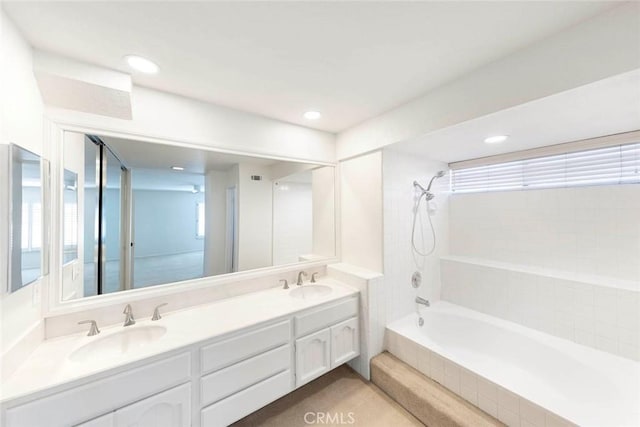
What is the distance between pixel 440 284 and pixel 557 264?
1.12 metres

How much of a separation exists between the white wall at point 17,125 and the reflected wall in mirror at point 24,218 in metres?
0.04

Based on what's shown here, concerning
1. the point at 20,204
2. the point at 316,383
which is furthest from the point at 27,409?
the point at 316,383

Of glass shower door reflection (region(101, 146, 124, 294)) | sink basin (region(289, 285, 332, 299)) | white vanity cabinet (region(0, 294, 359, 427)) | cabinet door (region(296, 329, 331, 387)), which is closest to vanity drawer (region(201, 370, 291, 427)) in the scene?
white vanity cabinet (region(0, 294, 359, 427))

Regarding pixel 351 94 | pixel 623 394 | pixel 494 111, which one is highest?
pixel 351 94

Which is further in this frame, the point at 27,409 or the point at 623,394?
the point at 623,394

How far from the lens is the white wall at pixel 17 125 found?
3.32 feet

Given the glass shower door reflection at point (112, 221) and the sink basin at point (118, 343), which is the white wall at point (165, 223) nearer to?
the glass shower door reflection at point (112, 221)

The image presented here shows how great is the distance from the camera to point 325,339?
1.97 meters

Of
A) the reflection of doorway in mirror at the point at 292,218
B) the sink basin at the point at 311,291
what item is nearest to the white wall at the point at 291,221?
the reflection of doorway in mirror at the point at 292,218

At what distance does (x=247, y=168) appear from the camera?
226cm

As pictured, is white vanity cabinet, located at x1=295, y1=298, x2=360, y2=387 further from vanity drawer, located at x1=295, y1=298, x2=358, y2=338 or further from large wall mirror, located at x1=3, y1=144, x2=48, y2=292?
large wall mirror, located at x1=3, y1=144, x2=48, y2=292

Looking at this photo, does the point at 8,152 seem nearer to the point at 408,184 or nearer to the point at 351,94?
the point at 351,94

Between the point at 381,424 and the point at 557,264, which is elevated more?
the point at 557,264

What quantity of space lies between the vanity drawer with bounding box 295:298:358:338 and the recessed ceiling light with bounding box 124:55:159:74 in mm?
1969
